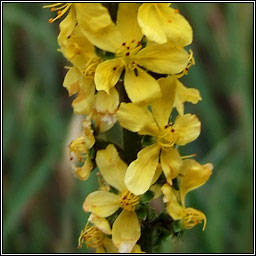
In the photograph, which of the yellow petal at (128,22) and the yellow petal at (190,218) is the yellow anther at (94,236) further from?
the yellow petal at (128,22)

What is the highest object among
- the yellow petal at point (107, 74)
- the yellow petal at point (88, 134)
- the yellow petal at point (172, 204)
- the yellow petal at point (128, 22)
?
the yellow petal at point (128, 22)

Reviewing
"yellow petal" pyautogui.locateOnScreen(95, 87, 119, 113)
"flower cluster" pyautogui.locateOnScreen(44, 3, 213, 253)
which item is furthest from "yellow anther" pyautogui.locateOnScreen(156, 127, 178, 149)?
"yellow petal" pyautogui.locateOnScreen(95, 87, 119, 113)

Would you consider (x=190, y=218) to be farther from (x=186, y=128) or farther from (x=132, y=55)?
(x=132, y=55)

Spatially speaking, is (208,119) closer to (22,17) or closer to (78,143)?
(22,17)

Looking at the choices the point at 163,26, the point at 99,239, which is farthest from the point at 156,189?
the point at 163,26

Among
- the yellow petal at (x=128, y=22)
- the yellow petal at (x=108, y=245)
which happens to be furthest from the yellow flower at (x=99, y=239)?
the yellow petal at (x=128, y=22)

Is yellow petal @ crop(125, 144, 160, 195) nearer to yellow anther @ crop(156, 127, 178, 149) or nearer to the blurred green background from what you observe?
yellow anther @ crop(156, 127, 178, 149)
